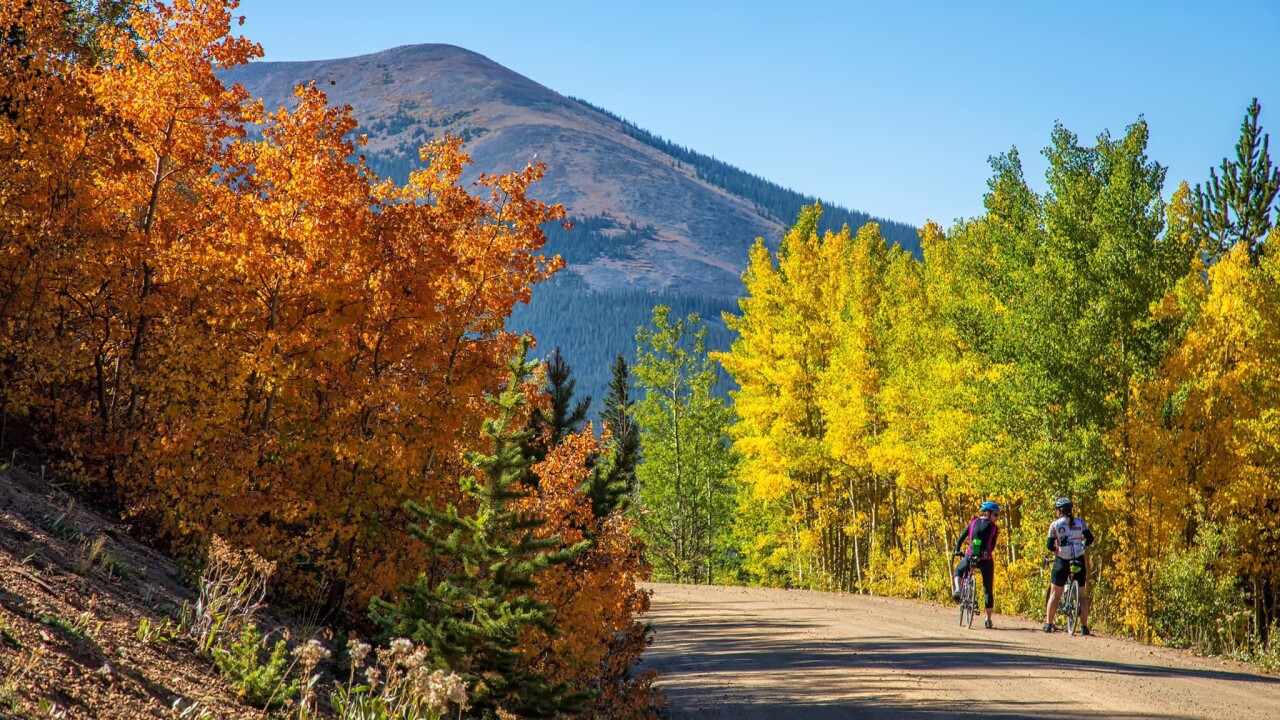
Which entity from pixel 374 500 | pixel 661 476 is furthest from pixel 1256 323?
pixel 661 476

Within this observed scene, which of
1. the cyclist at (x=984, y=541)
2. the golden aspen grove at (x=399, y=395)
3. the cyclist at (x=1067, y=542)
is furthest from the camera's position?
the cyclist at (x=984, y=541)

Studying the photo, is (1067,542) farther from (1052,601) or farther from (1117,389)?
(1117,389)

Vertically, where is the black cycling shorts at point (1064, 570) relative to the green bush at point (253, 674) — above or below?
above

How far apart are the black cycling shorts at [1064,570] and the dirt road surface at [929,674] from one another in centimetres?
98

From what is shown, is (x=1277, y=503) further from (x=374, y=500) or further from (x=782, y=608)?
(x=374, y=500)

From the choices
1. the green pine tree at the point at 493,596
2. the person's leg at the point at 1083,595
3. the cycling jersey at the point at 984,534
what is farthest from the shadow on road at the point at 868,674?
the green pine tree at the point at 493,596

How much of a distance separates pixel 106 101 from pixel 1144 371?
1927 cm

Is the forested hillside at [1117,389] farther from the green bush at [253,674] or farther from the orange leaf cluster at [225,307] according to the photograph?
the green bush at [253,674]

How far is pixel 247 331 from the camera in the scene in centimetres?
1448

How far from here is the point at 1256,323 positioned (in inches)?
843

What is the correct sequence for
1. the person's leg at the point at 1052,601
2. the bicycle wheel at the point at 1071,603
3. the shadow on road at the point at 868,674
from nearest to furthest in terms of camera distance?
the shadow on road at the point at 868,674
the person's leg at the point at 1052,601
the bicycle wheel at the point at 1071,603

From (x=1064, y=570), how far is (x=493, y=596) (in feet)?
36.6

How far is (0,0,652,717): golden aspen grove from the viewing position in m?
13.6

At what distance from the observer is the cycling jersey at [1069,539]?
17922 mm
